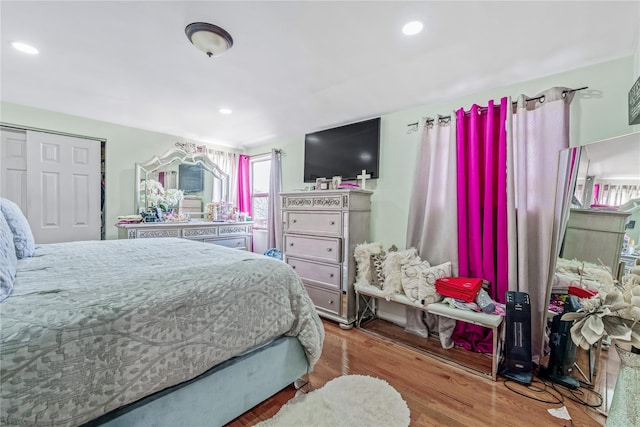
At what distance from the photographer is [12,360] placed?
758mm

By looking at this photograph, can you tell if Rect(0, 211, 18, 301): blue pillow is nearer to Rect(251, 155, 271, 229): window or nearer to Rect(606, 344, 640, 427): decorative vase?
Rect(606, 344, 640, 427): decorative vase

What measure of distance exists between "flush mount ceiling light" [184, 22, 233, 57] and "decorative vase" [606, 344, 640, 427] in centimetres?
261

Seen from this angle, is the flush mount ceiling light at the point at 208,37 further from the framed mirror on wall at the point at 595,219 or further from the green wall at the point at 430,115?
the framed mirror on wall at the point at 595,219

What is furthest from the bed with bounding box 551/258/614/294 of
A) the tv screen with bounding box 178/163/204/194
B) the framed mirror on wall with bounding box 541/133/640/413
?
the tv screen with bounding box 178/163/204/194

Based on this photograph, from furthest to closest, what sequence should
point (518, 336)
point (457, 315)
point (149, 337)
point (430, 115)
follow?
point (430, 115) < point (457, 315) < point (518, 336) < point (149, 337)

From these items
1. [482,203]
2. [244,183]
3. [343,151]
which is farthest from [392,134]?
[244,183]

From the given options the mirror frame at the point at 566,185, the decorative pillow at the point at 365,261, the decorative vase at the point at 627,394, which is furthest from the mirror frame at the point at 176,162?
the decorative vase at the point at 627,394

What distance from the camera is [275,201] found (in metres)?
4.04

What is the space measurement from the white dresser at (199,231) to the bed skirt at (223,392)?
2712 millimetres

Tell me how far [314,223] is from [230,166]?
247cm

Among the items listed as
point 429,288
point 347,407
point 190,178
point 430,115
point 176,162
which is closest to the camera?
point 347,407

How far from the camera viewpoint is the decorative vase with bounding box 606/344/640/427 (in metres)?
1.00

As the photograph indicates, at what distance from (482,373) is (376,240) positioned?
59.7 inches

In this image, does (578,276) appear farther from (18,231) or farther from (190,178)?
(190,178)
